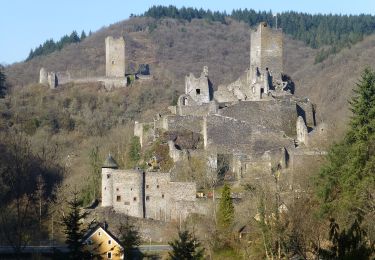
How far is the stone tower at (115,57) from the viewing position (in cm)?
8938

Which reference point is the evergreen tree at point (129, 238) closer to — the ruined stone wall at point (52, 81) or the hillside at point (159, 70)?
the hillside at point (159, 70)

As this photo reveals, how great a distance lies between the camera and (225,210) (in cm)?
4428

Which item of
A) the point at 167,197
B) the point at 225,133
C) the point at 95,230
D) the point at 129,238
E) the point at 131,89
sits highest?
the point at 131,89

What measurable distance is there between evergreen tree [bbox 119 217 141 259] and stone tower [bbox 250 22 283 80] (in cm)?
1555

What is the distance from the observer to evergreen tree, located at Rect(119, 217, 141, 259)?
43.5 metres

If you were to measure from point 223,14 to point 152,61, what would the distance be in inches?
1249

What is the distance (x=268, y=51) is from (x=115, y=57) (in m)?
32.5

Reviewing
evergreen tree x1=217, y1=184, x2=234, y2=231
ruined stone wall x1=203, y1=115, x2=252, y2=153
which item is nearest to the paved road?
evergreen tree x1=217, y1=184, x2=234, y2=231

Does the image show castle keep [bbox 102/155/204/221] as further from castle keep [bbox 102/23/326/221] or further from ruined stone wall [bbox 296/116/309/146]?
ruined stone wall [bbox 296/116/309/146]

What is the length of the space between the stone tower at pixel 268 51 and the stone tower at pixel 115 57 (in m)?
31.1

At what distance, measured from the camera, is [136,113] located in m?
85.8

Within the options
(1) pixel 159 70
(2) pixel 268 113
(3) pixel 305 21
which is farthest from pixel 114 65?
(3) pixel 305 21

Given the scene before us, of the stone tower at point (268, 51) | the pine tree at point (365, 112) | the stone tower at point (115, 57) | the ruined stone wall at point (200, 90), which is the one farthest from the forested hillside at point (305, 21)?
the pine tree at point (365, 112)

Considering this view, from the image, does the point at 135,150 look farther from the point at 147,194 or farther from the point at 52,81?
the point at 52,81
